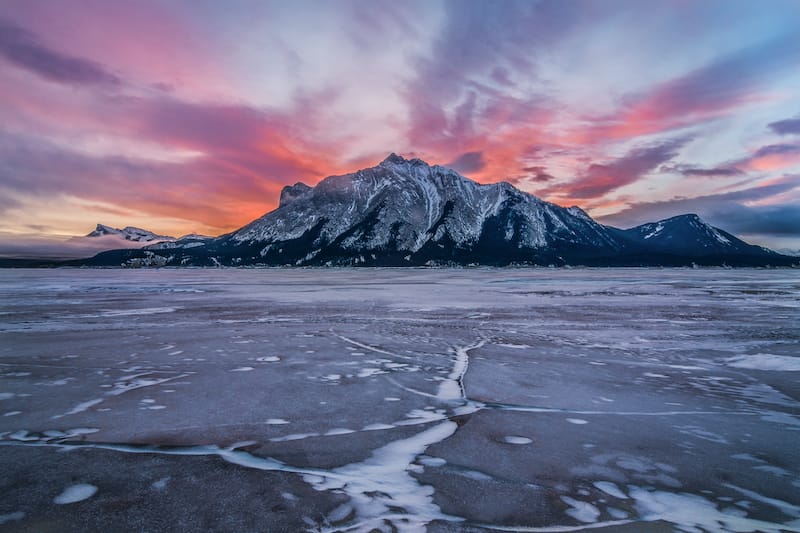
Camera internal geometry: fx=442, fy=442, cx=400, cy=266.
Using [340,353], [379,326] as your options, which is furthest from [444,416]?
[379,326]

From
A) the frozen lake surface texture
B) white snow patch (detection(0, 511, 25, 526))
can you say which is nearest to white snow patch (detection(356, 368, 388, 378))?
the frozen lake surface texture

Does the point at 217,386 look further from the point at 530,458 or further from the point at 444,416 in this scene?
the point at 530,458

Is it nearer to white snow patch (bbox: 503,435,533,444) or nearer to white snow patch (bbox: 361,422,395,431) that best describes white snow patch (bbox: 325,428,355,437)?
white snow patch (bbox: 361,422,395,431)

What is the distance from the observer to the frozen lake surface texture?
4.20 metres

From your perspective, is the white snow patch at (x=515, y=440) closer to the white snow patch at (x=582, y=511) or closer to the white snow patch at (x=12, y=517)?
the white snow patch at (x=582, y=511)

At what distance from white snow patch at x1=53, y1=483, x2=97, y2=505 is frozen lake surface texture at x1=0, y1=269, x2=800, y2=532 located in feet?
0.07

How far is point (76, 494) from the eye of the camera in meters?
4.46

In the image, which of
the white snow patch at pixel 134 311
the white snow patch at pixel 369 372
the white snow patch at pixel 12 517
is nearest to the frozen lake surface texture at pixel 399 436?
the white snow patch at pixel 12 517

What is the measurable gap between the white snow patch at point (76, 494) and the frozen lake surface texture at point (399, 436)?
2 centimetres

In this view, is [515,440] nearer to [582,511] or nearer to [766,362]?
[582,511]

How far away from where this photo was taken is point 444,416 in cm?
696

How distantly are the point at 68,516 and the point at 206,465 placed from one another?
4.42 feet

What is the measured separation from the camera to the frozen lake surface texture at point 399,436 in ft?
13.8

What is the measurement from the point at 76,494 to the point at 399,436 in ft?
12.0
